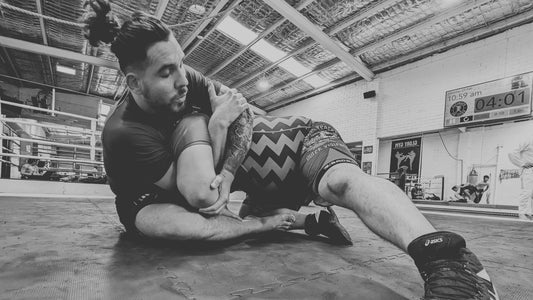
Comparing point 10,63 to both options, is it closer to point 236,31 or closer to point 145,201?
point 236,31

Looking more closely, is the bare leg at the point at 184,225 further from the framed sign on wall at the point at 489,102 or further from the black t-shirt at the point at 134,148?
the framed sign on wall at the point at 489,102

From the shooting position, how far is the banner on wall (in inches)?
268

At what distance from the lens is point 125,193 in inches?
47.1

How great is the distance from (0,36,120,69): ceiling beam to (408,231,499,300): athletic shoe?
7.46 meters

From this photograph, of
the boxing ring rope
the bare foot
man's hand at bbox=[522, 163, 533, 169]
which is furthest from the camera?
man's hand at bbox=[522, 163, 533, 169]

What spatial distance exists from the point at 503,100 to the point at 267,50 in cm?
463

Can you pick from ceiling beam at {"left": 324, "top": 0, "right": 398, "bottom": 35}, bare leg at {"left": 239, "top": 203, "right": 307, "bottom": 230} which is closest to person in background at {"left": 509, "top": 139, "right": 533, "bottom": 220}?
ceiling beam at {"left": 324, "top": 0, "right": 398, "bottom": 35}

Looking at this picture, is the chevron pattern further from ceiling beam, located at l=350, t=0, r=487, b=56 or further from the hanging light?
ceiling beam, located at l=350, t=0, r=487, b=56

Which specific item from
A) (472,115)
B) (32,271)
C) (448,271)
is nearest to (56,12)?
(32,271)

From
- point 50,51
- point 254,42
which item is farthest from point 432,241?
point 50,51

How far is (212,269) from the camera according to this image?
835 millimetres

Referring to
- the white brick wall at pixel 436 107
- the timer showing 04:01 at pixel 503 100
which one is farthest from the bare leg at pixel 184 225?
the white brick wall at pixel 436 107

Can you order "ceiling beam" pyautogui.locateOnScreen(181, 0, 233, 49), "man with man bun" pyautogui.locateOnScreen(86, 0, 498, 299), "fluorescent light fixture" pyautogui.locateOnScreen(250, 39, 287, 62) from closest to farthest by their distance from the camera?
"man with man bun" pyautogui.locateOnScreen(86, 0, 498, 299) → "ceiling beam" pyautogui.locateOnScreen(181, 0, 233, 49) → "fluorescent light fixture" pyautogui.locateOnScreen(250, 39, 287, 62)

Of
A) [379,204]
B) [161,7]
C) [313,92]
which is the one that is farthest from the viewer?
[313,92]
